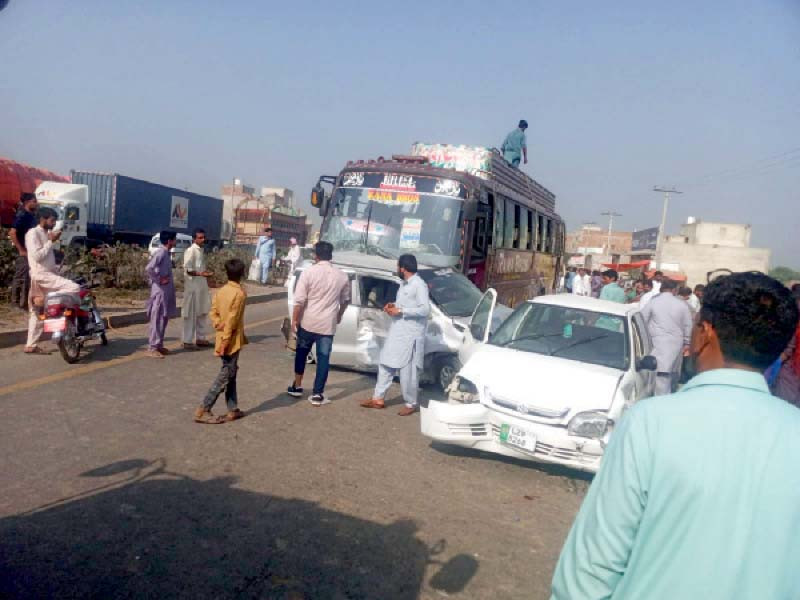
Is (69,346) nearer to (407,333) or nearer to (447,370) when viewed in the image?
(407,333)

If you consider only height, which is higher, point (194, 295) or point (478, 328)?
point (478, 328)

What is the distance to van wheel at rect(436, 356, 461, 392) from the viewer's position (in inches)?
324

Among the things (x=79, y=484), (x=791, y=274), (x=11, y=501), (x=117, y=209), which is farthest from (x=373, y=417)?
(x=791, y=274)

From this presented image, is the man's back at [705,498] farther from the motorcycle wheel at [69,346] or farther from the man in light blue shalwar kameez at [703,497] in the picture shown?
the motorcycle wheel at [69,346]

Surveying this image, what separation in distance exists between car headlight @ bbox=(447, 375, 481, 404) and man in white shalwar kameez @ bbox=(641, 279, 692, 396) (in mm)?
3028

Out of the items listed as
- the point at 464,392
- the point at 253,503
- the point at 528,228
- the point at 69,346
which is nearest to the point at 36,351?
the point at 69,346

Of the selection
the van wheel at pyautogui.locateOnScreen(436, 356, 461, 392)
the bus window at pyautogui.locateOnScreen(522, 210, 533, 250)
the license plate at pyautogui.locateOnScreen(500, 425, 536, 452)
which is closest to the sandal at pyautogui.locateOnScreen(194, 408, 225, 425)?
the license plate at pyautogui.locateOnScreen(500, 425, 536, 452)

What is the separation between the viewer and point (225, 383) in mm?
6102

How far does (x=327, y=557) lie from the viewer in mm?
3703

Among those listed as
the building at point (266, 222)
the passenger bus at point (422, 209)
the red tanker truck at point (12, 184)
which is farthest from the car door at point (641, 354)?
the building at point (266, 222)

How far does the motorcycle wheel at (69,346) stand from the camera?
7.75m

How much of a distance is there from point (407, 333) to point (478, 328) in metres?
0.78

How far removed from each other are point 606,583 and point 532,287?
55.3 ft

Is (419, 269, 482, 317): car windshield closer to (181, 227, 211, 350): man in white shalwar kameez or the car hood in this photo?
the car hood
